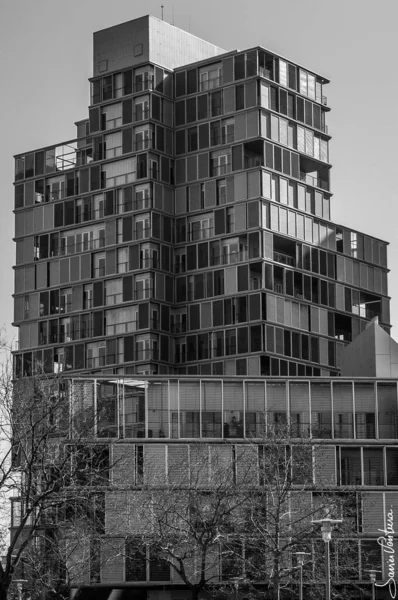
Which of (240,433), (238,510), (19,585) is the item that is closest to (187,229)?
(240,433)

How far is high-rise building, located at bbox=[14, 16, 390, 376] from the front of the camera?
133m

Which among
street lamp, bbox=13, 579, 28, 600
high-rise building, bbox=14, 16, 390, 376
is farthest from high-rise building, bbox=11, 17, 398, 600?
street lamp, bbox=13, 579, 28, 600

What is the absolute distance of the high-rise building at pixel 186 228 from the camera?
13288 centimetres

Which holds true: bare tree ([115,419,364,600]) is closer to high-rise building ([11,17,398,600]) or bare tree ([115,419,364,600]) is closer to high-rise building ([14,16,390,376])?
high-rise building ([11,17,398,600])

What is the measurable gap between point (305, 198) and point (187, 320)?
15.8m

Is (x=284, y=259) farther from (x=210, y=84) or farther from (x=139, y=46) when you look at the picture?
(x=139, y=46)

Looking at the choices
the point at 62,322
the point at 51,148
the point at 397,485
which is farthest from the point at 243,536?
the point at 51,148

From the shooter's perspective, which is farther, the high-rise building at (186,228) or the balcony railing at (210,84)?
the balcony railing at (210,84)

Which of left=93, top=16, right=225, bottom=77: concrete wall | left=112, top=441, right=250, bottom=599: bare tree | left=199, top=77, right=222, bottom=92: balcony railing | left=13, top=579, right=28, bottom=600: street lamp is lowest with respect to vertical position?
left=13, top=579, right=28, bottom=600: street lamp

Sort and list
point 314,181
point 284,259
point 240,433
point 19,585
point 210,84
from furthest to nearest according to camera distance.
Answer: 1. point 314,181
2. point 210,84
3. point 284,259
4. point 240,433
5. point 19,585

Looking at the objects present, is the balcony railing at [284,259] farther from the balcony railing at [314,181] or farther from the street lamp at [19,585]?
the street lamp at [19,585]

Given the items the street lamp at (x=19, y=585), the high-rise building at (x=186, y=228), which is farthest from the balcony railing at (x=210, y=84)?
the street lamp at (x=19, y=585)

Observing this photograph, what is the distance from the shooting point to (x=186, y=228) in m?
138

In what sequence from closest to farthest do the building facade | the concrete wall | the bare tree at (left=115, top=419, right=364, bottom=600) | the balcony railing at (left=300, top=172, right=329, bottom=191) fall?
the bare tree at (left=115, top=419, right=364, bottom=600) → the building facade → the concrete wall → the balcony railing at (left=300, top=172, right=329, bottom=191)
